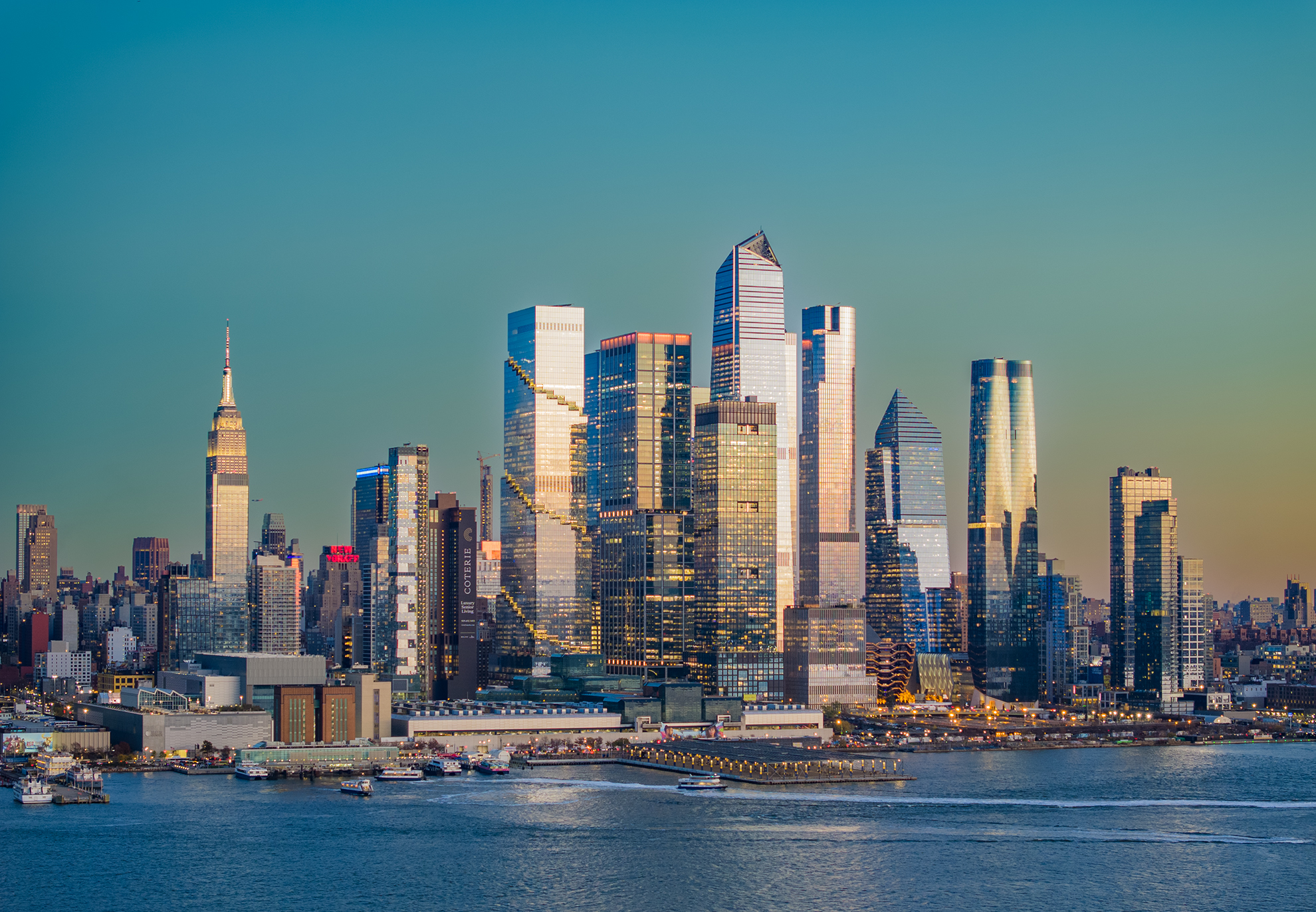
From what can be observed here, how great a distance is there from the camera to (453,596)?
188875 mm

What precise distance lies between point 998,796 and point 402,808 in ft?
117

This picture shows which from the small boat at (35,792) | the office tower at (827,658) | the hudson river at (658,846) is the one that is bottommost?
the hudson river at (658,846)

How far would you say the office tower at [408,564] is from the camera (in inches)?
7234

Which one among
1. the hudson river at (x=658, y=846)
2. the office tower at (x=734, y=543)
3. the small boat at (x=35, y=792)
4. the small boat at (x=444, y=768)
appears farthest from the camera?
the office tower at (x=734, y=543)

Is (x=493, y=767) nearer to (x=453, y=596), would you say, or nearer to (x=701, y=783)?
(x=701, y=783)

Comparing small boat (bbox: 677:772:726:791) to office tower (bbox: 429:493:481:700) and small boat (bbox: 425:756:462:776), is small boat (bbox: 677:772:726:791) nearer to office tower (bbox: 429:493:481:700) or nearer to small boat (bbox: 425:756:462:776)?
small boat (bbox: 425:756:462:776)

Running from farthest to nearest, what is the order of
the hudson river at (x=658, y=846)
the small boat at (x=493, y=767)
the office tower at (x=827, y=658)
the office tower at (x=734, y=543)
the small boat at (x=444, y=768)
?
the office tower at (x=734, y=543), the office tower at (x=827, y=658), the small boat at (x=444, y=768), the small boat at (x=493, y=767), the hudson river at (x=658, y=846)

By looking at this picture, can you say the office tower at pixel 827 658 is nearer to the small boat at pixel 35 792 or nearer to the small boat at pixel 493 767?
the small boat at pixel 493 767

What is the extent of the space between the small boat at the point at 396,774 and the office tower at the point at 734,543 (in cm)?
6175

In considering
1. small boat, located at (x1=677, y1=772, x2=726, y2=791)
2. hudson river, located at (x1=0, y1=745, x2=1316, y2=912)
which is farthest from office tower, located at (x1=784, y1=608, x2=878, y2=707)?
small boat, located at (x1=677, y1=772, x2=726, y2=791)

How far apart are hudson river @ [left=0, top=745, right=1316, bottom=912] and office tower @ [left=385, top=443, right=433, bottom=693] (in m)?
64.5

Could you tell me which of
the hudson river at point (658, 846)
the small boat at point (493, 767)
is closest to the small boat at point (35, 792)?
the hudson river at point (658, 846)

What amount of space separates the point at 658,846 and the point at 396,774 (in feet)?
121

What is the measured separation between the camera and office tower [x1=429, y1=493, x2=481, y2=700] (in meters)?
182
